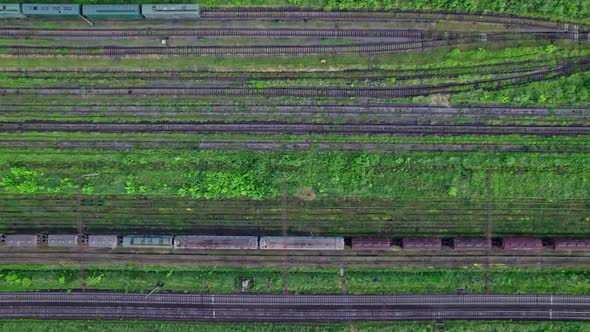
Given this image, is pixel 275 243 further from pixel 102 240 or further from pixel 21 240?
pixel 21 240

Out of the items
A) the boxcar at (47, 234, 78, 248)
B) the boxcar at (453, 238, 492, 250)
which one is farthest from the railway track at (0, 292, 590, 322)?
the boxcar at (47, 234, 78, 248)

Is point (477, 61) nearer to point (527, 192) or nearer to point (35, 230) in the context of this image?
point (527, 192)

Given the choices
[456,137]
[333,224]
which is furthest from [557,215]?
[333,224]

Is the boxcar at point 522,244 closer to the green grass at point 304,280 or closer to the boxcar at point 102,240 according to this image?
the green grass at point 304,280

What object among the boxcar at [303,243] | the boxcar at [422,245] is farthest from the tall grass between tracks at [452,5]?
the boxcar at [422,245]

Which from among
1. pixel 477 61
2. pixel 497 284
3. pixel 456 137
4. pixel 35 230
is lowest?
pixel 497 284

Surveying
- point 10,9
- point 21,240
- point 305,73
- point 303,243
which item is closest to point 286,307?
point 303,243
